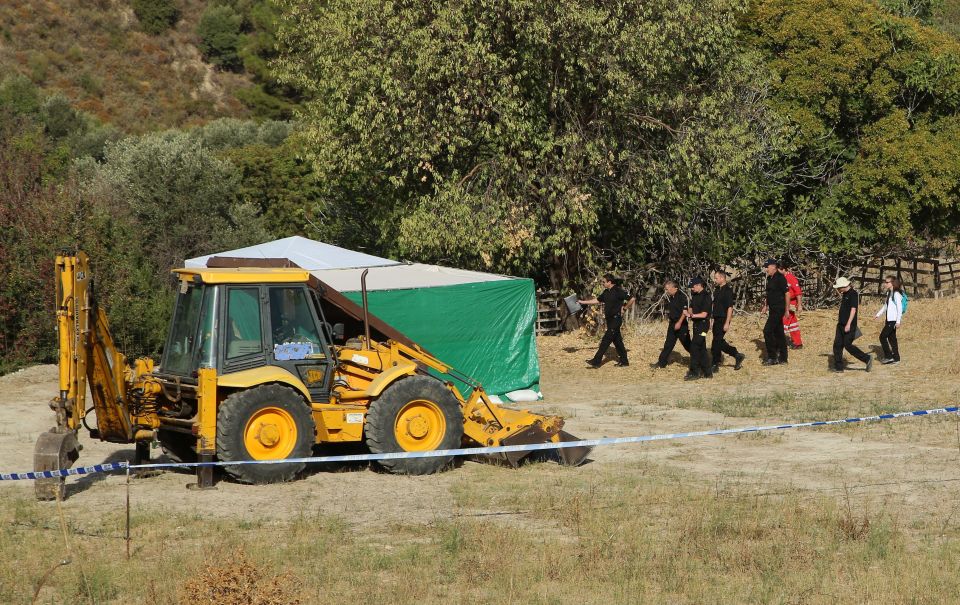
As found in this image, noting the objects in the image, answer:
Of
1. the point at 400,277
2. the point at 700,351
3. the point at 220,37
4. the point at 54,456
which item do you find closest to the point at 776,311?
the point at 700,351

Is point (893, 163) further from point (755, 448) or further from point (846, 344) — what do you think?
Answer: point (755, 448)

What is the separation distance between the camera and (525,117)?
2398 centimetres

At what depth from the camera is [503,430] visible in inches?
503

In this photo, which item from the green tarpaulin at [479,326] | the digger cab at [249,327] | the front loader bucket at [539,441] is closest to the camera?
the digger cab at [249,327]

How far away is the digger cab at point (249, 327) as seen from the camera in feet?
38.4

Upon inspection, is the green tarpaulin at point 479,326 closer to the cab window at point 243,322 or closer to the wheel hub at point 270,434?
the cab window at point 243,322

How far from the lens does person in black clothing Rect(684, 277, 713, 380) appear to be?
19.8 m

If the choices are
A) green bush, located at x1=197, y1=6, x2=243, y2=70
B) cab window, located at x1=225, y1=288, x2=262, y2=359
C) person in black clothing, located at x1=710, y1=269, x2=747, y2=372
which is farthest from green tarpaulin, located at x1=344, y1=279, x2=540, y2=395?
green bush, located at x1=197, y1=6, x2=243, y2=70

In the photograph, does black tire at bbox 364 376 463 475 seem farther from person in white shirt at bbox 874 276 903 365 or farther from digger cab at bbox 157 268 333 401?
person in white shirt at bbox 874 276 903 365

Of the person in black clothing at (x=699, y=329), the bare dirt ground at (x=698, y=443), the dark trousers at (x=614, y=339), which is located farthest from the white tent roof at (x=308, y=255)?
the person in black clothing at (x=699, y=329)

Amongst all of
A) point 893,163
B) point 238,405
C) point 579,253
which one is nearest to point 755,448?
point 238,405

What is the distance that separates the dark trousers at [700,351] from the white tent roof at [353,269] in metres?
3.62

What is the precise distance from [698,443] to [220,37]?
179 feet

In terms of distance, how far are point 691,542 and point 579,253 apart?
→ 16930mm
